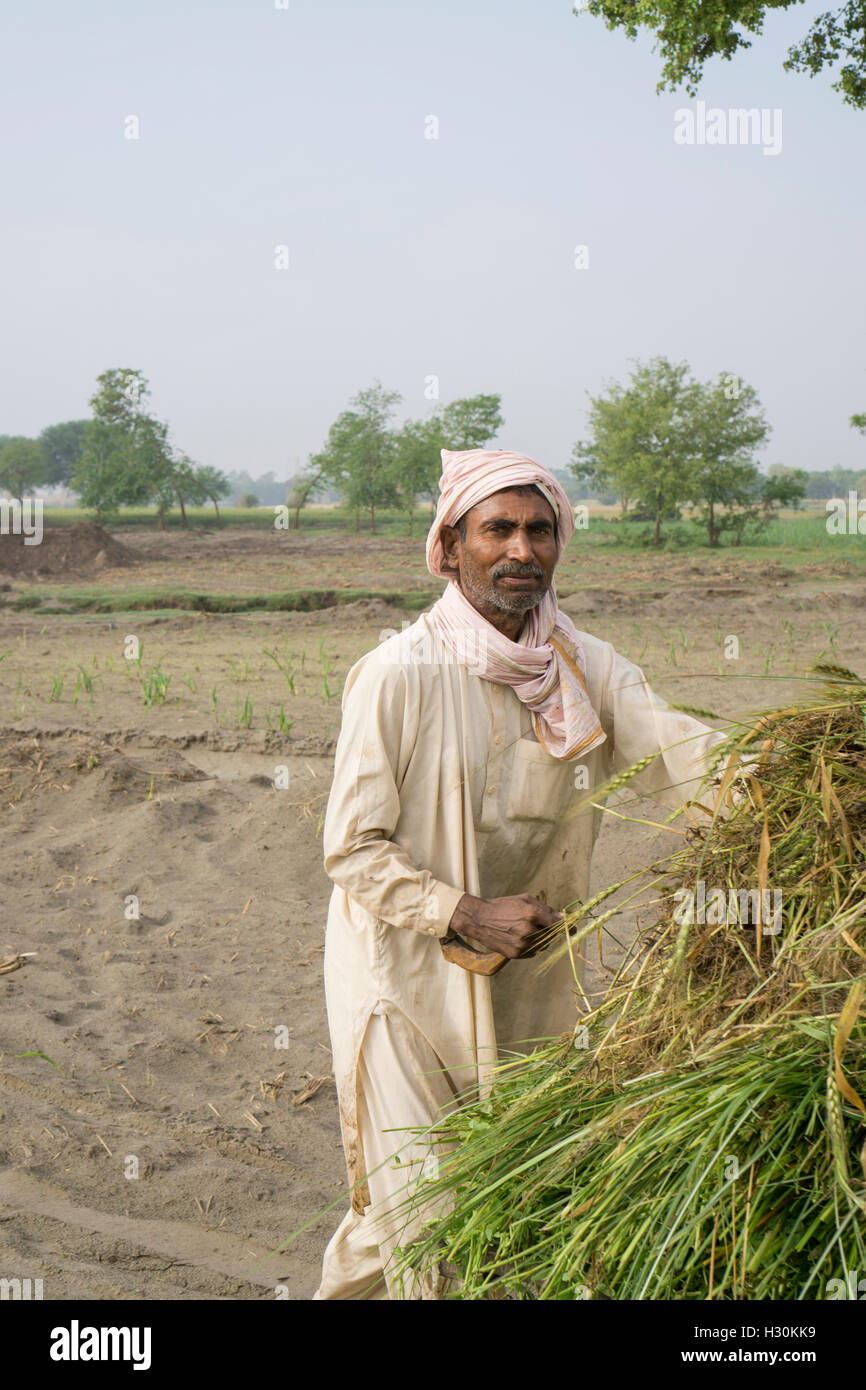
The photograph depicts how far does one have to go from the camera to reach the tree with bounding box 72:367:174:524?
106 ft

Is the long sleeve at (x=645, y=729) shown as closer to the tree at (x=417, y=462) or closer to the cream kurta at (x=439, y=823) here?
the cream kurta at (x=439, y=823)

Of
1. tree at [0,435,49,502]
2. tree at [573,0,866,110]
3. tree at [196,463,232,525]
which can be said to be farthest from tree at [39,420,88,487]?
tree at [573,0,866,110]

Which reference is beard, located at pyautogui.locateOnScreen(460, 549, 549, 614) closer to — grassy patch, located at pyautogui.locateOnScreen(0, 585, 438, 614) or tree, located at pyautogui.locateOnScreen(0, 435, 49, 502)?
grassy patch, located at pyautogui.locateOnScreen(0, 585, 438, 614)

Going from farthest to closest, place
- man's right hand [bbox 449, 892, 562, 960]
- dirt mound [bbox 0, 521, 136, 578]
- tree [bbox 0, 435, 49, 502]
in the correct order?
1. tree [bbox 0, 435, 49, 502]
2. dirt mound [bbox 0, 521, 136, 578]
3. man's right hand [bbox 449, 892, 562, 960]

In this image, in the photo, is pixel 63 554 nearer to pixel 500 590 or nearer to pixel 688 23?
pixel 688 23

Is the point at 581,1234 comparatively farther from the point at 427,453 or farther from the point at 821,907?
the point at 427,453

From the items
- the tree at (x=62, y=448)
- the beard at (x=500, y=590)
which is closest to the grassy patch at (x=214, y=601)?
the beard at (x=500, y=590)

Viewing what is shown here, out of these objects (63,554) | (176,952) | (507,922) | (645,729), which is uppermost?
(63,554)

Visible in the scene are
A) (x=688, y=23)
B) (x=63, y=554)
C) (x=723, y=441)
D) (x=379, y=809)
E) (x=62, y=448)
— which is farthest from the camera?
(x=62, y=448)

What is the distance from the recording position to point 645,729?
2744 mm

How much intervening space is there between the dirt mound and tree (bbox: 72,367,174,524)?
8.57 metres

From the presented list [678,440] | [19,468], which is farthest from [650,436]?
[19,468]

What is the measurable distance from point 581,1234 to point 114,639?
1298cm

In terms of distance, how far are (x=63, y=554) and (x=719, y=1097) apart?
2288 cm
